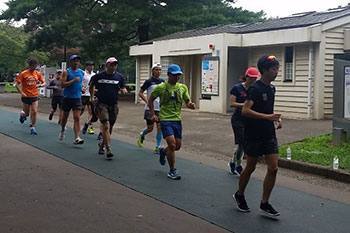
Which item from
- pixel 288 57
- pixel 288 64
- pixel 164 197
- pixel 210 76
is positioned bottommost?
pixel 164 197

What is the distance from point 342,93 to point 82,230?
7.40m

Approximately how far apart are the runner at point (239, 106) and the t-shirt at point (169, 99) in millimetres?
836

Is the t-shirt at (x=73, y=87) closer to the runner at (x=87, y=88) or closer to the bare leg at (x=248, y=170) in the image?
the runner at (x=87, y=88)

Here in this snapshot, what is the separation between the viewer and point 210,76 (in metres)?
19.8

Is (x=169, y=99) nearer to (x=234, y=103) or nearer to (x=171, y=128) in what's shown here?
(x=171, y=128)

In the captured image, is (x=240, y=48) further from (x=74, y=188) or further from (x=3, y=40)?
(x=3, y=40)

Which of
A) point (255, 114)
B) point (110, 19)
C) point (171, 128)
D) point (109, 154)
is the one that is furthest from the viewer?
point (110, 19)

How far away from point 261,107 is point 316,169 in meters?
3.53

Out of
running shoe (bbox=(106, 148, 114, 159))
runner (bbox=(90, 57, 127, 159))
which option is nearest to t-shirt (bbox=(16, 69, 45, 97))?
runner (bbox=(90, 57, 127, 159))

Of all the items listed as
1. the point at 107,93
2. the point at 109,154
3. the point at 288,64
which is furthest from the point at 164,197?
the point at 288,64

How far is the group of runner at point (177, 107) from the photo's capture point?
5941mm

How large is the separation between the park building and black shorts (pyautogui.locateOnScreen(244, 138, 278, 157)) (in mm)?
11112

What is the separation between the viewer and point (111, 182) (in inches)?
299

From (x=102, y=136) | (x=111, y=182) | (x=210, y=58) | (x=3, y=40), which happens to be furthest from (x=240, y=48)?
(x=3, y=40)
